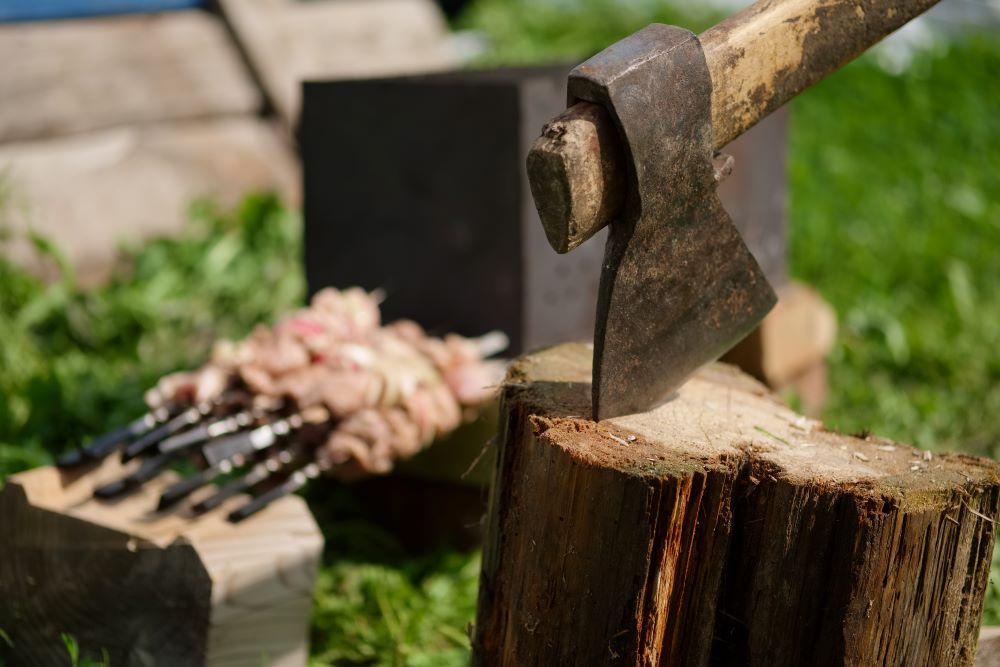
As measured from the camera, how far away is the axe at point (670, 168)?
52.7 inches

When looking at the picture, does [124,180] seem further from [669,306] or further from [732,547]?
[732,547]

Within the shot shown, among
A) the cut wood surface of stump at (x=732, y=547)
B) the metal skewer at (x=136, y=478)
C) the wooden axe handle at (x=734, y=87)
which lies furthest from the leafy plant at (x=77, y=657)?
the wooden axe handle at (x=734, y=87)

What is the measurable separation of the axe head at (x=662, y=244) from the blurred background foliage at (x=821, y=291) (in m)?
0.91

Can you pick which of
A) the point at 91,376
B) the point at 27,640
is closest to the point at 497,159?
the point at 91,376

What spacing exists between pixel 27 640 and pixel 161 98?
8.67 feet

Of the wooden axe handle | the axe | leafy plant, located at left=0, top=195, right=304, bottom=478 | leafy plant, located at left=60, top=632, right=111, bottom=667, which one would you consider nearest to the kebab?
leafy plant, located at left=60, top=632, right=111, bottom=667

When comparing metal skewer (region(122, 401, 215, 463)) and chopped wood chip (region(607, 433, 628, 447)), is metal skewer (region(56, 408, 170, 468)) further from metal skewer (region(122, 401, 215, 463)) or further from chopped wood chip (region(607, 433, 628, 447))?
chopped wood chip (region(607, 433, 628, 447))

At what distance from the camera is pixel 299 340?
227 centimetres

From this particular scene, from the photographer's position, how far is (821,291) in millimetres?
4148

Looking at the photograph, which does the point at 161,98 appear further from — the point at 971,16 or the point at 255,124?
the point at 971,16

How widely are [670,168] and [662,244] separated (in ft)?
0.37

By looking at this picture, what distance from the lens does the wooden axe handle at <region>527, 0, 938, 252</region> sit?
52.1 inches

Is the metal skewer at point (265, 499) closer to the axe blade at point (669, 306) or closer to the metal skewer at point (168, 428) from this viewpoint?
the metal skewer at point (168, 428)

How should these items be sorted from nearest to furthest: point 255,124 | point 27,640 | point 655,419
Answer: point 655,419 → point 27,640 → point 255,124
